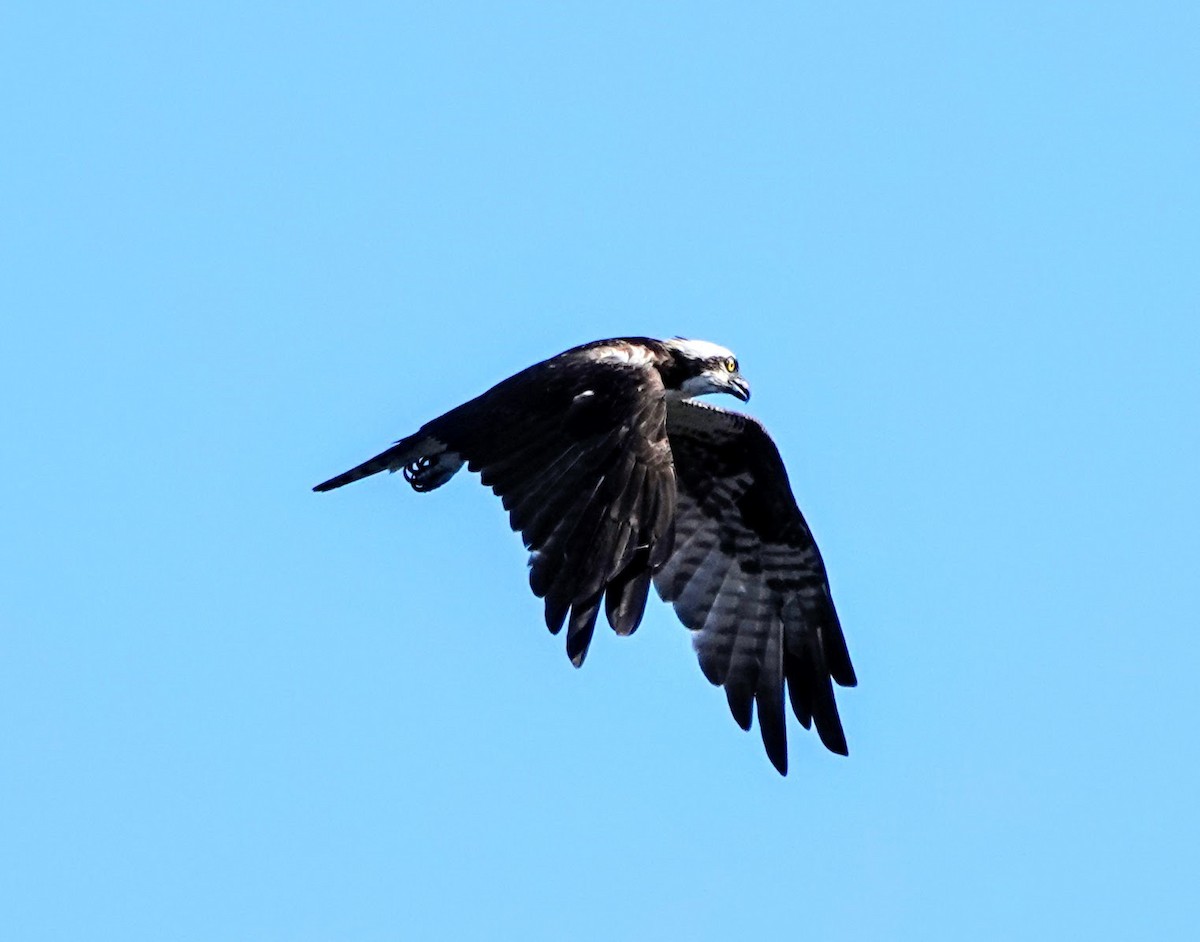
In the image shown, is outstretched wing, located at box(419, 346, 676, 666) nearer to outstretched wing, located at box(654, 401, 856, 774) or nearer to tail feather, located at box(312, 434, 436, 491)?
tail feather, located at box(312, 434, 436, 491)

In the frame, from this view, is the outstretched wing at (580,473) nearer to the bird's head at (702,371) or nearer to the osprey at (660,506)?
the osprey at (660,506)

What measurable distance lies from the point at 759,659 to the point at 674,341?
2.15m

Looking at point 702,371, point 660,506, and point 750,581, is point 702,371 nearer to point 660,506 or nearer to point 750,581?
point 750,581

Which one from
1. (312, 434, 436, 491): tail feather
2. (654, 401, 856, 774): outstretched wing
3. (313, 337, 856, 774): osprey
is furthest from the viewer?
(654, 401, 856, 774): outstretched wing

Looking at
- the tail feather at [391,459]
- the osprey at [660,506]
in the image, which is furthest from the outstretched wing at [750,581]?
the tail feather at [391,459]

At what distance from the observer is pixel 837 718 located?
50.3ft

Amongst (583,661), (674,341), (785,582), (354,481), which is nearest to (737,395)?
(674,341)

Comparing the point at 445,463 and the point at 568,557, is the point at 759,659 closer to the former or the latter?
the point at 445,463

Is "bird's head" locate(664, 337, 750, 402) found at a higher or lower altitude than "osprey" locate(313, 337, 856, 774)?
higher

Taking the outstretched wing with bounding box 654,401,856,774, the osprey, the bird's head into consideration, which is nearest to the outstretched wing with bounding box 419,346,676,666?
the osprey

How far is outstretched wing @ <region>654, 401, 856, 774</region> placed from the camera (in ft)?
50.4

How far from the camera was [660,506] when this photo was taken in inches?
490

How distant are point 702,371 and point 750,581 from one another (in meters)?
1.70

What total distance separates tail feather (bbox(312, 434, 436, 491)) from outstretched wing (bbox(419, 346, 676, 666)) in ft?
0.50
